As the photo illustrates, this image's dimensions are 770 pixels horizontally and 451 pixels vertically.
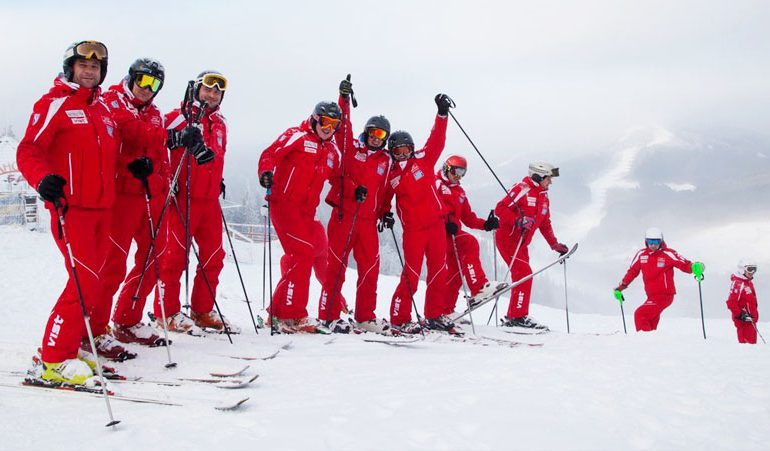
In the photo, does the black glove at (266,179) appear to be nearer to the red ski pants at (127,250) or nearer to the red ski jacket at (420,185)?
the red ski pants at (127,250)

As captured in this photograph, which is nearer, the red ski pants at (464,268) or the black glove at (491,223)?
the red ski pants at (464,268)

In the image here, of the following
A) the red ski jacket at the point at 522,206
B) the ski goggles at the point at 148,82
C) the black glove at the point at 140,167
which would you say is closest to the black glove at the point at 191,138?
the black glove at the point at 140,167

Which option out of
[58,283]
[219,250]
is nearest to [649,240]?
[219,250]

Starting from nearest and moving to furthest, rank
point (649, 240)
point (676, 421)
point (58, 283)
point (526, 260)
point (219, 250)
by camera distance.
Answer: point (676, 421) < point (219, 250) < point (526, 260) < point (649, 240) < point (58, 283)

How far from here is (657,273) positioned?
9.75 metres

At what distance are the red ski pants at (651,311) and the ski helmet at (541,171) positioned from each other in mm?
2780

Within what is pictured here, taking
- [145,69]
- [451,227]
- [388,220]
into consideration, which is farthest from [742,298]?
[145,69]

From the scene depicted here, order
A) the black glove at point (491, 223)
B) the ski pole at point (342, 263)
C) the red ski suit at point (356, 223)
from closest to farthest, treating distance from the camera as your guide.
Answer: the ski pole at point (342, 263), the red ski suit at point (356, 223), the black glove at point (491, 223)

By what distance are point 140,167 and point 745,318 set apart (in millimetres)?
11162

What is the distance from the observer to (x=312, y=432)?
2.66 meters

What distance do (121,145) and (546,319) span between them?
536 inches

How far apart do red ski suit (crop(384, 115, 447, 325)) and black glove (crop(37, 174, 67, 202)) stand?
181 inches

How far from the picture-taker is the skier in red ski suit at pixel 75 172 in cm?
371

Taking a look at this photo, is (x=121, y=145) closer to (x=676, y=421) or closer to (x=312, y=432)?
(x=312, y=432)
